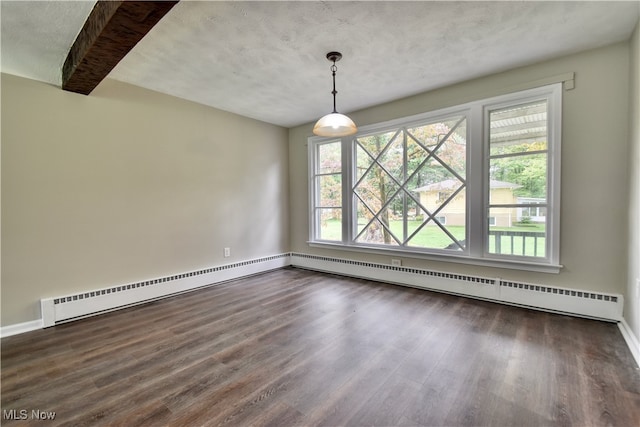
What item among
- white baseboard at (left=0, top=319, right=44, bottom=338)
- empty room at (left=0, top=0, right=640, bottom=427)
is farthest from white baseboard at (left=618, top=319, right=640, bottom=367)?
white baseboard at (left=0, top=319, right=44, bottom=338)

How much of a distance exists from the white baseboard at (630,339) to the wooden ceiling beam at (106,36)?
13.3 feet

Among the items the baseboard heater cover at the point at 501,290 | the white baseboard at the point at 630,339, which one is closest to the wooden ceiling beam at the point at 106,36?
the baseboard heater cover at the point at 501,290

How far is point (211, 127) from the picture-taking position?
4.29 meters

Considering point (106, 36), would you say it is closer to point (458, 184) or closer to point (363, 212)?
point (363, 212)

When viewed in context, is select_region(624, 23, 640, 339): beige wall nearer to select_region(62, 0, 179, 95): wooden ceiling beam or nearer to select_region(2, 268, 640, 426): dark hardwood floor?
select_region(2, 268, 640, 426): dark hardwood floor

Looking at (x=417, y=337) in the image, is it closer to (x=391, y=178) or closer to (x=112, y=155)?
(x=391, y=178)

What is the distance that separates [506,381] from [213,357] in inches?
84.7

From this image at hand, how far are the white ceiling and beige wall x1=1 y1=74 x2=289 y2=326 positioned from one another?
35cm

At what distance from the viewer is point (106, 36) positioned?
2057mm

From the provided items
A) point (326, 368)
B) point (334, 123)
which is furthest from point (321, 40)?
point (326, 368)

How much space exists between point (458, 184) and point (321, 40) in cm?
246

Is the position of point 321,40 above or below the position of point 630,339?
above

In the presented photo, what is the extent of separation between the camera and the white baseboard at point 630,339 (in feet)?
6.98

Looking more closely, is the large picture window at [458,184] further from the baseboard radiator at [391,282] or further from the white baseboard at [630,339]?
the white baseboard at [630,339]
